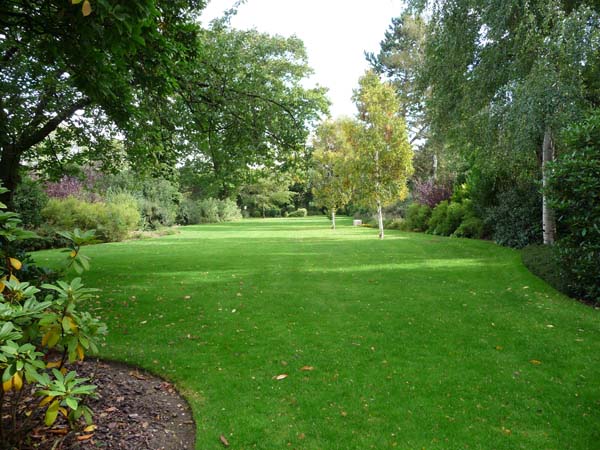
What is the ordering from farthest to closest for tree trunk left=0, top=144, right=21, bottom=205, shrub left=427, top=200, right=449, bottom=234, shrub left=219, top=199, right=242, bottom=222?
shrub left=219, top=199, right=242, bottom=222, shrub left=427, top=200, right=449, bottom=234, tree trunk left=0, top=144, right=21, bottom=205

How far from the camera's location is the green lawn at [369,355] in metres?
3.19

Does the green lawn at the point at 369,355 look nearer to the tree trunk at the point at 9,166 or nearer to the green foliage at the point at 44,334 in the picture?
the green foliage at the point at 44,334

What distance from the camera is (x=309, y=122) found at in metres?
9.69

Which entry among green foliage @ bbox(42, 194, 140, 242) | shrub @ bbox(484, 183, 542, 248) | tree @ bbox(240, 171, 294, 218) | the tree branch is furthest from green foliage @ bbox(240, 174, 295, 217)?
the tree branch

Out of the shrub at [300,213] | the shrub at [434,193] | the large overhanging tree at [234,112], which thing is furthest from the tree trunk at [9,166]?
the shrub at [300,213]

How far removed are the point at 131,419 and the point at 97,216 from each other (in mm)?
18020

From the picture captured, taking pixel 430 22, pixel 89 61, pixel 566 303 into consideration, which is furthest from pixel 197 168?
pixel 566 303

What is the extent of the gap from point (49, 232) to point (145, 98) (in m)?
12.5

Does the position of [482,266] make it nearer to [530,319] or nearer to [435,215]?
[530,319]

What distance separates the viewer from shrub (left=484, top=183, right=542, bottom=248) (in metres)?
12.4

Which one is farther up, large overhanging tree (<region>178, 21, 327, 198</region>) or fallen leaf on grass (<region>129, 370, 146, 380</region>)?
large overhanging tree (<region>178, 21, 327, 198</region>)

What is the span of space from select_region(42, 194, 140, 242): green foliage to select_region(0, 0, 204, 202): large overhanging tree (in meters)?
8.97

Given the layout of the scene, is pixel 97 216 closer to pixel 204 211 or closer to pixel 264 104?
pixel 264 104

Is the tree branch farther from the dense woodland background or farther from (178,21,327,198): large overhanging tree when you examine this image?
(178,21,327,198): large overhanging tree
